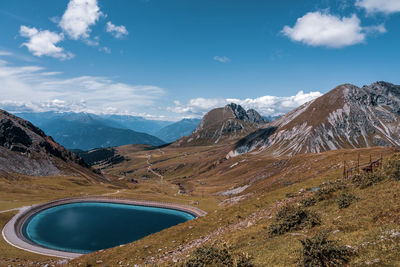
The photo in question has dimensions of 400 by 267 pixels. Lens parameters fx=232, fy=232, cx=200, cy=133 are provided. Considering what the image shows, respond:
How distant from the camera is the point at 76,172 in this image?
187125mm

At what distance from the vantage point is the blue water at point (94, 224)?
3300 inches

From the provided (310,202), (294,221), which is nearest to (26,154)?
(310,202)

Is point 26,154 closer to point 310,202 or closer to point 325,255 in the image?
point 310,202

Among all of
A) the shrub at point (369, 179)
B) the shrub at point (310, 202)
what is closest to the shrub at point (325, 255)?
the shrub at point (310, 202)

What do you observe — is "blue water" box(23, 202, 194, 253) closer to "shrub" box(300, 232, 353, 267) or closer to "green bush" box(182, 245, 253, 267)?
"green bush" box(182, 245, 253, 267)

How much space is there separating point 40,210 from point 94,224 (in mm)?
25581

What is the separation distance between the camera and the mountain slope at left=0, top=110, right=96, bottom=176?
525 ft

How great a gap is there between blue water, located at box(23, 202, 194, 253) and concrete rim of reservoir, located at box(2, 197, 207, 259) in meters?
2.27

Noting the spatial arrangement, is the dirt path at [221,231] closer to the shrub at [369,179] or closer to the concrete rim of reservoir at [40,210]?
the shrub at [369,179]

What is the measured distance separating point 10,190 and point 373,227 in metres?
150

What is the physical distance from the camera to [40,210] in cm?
10612

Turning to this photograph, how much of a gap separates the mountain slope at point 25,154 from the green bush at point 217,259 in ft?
580

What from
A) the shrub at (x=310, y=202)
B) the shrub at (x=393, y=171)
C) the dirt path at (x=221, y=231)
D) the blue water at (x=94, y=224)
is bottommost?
the blue water at (x=94, y=224)

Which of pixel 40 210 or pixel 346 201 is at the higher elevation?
pixel 346 201
